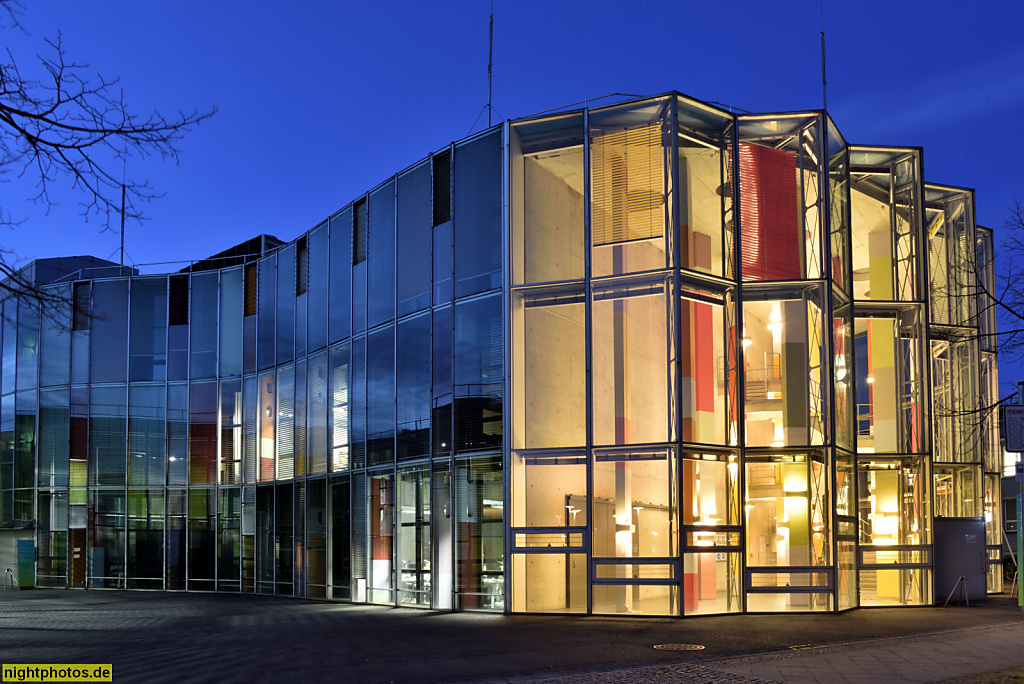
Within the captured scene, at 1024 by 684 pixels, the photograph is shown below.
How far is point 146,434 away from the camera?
2928cm

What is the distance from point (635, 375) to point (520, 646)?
20.2ft

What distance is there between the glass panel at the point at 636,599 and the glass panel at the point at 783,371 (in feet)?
11.1

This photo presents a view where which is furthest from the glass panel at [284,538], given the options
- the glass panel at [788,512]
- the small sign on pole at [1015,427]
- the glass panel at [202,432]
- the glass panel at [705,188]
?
the small sign on pole at [1015,427]

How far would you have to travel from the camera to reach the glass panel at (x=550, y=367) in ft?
59.3

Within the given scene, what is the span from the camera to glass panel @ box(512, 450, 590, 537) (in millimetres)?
17625

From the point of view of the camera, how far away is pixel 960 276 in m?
25.2

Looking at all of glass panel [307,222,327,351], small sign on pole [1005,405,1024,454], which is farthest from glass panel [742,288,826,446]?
glass panel [307,222,327,351]

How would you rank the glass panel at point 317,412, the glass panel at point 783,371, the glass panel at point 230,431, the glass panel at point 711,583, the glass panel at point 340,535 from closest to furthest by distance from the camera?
the glass panel at point 711,583 < the glass panel at point 783,371 < the glass panel at point 340,535 < the glass panel at point 317,412 < the glass panel at point 230,431

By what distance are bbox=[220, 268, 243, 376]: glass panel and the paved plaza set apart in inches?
389

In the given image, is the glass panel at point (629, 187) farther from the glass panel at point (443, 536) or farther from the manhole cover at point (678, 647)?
the manhole cover at point (678, 647)

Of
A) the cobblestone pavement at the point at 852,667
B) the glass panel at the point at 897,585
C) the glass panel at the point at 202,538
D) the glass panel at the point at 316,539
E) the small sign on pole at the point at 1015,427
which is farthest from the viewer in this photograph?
the glass panel at the point at 202,538

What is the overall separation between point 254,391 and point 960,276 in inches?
773

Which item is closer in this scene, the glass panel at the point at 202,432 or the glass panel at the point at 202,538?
the glass panel at the point at 202,538

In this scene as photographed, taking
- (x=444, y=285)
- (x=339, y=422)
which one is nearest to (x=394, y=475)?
(x=339, y=422)
